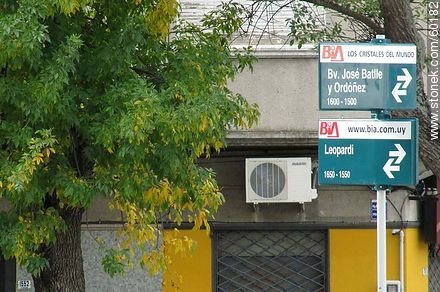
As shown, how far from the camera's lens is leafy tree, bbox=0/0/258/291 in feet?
29.6

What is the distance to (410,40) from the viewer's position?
9.70 m

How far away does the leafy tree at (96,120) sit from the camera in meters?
9.01

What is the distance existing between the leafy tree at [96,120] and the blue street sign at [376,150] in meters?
1.59

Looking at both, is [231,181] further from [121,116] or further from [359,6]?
[121,116]

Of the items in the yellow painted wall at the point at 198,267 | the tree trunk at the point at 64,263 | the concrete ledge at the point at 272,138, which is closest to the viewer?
the tree trunk at the point at 64,263

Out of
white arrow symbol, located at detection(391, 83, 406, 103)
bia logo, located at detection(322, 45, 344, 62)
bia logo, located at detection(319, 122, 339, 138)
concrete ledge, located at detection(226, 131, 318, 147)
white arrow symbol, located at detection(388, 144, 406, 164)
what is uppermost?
concrete ledge, located at detection(226, 131, 318, 147)

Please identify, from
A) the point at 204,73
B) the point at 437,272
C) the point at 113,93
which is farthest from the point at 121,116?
the point at 437,272

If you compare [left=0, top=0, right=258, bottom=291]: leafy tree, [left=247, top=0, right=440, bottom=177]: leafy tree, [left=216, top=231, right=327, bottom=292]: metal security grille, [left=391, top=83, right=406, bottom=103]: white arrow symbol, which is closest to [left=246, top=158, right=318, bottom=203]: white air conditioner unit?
[left=216, top=231, right=327, bottom=292]: metal security grille

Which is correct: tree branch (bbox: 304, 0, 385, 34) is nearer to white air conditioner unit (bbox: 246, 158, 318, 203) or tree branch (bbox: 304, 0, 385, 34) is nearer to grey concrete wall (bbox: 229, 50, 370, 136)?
grey concrete wall (bbox: 229, 50, 370, 136)

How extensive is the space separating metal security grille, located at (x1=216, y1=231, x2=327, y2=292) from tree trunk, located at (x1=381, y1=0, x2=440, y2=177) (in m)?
4.62

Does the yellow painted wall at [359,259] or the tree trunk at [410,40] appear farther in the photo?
the yellow painted wall at [359,259]

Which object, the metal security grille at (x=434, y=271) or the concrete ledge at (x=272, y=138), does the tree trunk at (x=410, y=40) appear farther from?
the metal security grille at (x=434, y=271)

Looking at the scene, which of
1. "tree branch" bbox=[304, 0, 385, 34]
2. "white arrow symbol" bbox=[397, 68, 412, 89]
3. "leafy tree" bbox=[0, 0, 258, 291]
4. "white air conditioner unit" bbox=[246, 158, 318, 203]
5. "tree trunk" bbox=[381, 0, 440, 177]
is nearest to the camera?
"white arrow symbol" bbox=[397, 68, 412, 89]

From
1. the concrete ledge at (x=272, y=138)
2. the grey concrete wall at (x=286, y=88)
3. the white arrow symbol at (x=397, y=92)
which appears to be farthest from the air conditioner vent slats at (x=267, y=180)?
the white arrow symbol at (x=397, y=92)
